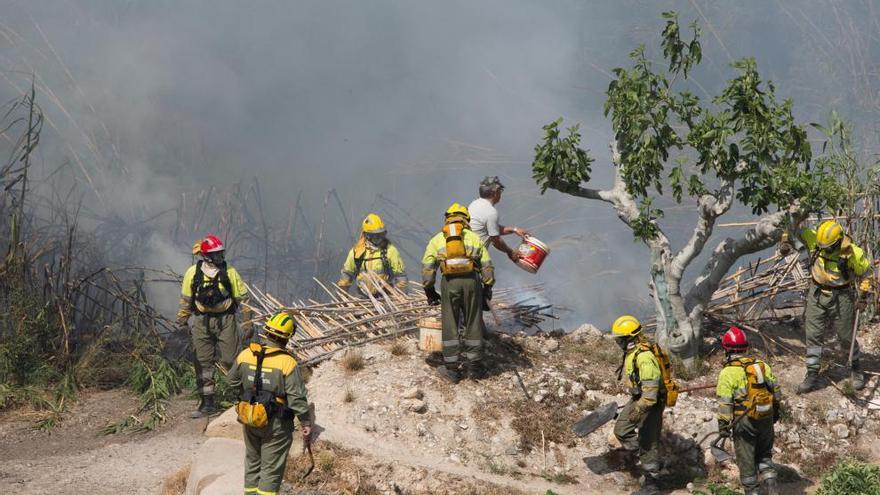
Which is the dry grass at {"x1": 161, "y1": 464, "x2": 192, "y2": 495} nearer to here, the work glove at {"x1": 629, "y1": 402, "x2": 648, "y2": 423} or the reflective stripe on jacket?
the reflective stripe on jacket

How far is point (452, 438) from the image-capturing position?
9.73 m

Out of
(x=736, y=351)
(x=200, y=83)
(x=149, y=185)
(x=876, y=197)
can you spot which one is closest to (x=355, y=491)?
(x=736, y=351)

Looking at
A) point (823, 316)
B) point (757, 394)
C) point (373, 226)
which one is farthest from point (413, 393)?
point (823, 316)

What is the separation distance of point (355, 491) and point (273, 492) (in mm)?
1253

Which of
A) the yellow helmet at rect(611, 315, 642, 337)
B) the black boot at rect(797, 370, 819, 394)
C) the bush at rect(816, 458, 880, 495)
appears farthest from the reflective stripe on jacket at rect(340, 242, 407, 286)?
the bush at rect(816, 458, 880, 495)

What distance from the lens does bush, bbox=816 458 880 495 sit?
8.10 metres

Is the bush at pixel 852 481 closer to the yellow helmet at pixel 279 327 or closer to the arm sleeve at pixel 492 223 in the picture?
the arm sleeve at pixel 492 223

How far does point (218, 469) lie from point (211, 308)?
241cm

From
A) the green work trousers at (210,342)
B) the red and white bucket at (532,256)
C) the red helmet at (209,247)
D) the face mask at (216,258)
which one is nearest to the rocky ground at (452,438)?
the green work trousers at (210,342)

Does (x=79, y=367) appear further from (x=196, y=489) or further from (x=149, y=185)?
A: (x=149, y=185)

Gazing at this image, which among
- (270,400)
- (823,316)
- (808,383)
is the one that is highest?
(823,316)

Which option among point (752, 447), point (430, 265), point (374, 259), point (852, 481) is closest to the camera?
point (852, 481)

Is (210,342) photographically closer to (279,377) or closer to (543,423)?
(279,377)

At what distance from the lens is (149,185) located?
1878 centimetres
